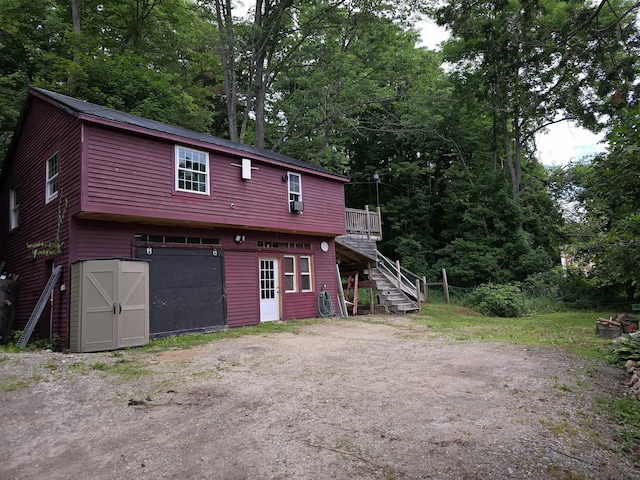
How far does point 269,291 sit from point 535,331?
794 cm

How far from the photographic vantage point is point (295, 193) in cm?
1416

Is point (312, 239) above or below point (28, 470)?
above

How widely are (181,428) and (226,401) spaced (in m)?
0.88

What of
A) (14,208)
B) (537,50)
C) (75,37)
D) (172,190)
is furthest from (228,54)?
(537,50)

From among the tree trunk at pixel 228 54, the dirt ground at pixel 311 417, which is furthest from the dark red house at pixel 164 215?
the tree trunk at pixel 228 54

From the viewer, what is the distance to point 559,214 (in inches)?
1021

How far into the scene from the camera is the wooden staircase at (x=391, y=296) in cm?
1611

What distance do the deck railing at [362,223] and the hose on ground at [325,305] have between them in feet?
12.7

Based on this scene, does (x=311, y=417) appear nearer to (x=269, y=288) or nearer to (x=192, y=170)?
(x=192, y=170)

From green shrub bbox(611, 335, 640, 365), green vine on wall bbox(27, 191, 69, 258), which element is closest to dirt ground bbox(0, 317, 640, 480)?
green shrub bbox(611, 335, 640, 365)

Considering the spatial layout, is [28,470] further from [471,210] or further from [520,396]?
[471,210]

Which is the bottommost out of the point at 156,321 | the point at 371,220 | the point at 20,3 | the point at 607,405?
the point at 607,405

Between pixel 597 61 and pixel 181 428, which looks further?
pixel 597 61

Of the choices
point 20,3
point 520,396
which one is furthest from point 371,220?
point 20,3
